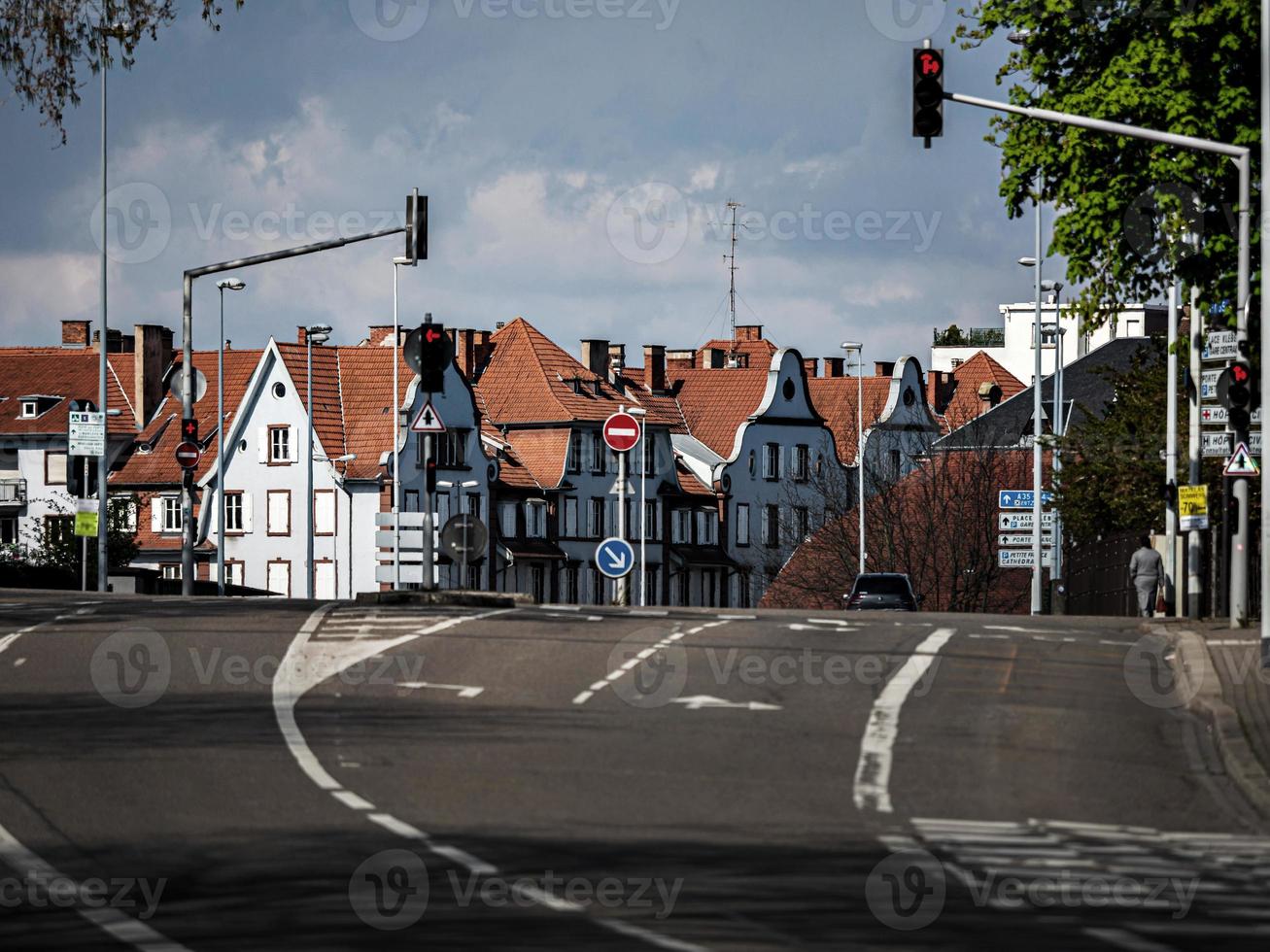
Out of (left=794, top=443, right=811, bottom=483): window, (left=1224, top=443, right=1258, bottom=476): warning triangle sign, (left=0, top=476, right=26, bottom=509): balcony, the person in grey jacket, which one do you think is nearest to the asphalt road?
(left=1224, top=443, right=1258, bottom=476): warning triangle sign

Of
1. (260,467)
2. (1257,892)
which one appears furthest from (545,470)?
(1257,892)

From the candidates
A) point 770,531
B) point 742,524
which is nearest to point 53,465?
point 742,524

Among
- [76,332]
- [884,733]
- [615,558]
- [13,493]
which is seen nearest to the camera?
[884,733]

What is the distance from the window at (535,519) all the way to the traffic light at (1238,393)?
7639cm

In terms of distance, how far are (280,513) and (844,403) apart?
4170 cm

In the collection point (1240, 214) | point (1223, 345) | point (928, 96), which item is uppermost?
point (928, 96)

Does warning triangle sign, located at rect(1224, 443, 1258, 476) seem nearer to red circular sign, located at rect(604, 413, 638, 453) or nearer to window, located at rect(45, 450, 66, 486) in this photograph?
red circular sign, located at rect(604, 413, 638, 453)

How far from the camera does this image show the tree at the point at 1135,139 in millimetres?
34531

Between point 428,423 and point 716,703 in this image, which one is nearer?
point 716,703

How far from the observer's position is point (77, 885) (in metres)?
11.0

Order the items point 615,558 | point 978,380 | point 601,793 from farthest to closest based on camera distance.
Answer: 1. point 978,380
2. point 615,558
3. point 601,793

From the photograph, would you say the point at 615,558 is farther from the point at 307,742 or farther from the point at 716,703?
the point at 307,742

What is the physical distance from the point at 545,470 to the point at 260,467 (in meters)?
13.9

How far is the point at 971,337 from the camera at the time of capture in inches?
7224
